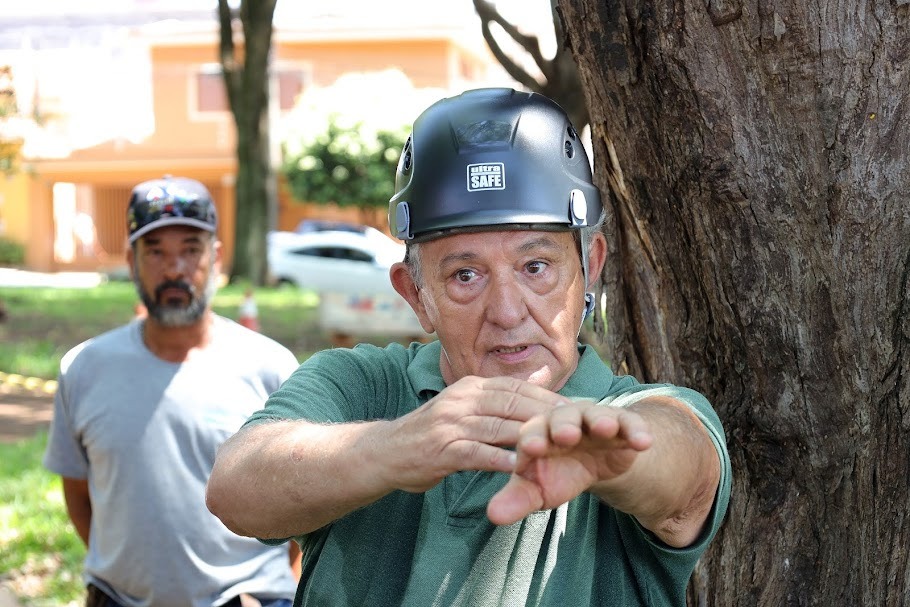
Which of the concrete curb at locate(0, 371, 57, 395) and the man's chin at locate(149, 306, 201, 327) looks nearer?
the man's chin at locate(149, 306, 201, 327)

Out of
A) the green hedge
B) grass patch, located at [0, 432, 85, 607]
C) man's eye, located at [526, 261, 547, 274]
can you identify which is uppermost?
man's eye, located at [526, 261, 547, 274]

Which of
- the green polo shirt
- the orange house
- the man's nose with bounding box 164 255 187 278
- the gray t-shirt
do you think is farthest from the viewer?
the orange house

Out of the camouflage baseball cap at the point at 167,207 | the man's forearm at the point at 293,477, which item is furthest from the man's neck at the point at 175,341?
the man's forearm at the point at 293,477

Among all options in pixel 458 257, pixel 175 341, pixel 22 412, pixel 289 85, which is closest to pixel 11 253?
pixel 289 85

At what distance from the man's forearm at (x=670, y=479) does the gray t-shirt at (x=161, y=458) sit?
8.48ft

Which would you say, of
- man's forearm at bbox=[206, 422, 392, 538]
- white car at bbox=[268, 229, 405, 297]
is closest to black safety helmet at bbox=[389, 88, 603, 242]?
man's forearm at bbox=[206, 422, 392, 538]

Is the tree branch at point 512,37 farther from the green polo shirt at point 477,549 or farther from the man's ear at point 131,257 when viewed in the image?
the green polo shirt at point 477,549

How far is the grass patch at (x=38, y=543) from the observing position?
6875mm

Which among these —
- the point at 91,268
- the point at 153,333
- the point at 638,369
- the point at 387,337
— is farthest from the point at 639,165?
the point at 91,268

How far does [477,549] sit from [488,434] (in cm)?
45

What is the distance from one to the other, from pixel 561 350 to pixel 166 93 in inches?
1590

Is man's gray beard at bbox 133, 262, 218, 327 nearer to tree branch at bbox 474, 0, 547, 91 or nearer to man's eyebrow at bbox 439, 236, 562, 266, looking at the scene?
man's eyebrow at bbox 439, 236, 562, 266

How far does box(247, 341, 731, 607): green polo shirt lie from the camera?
222 cm

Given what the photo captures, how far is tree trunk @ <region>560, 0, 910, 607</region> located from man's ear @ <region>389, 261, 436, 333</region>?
23.7 inches
